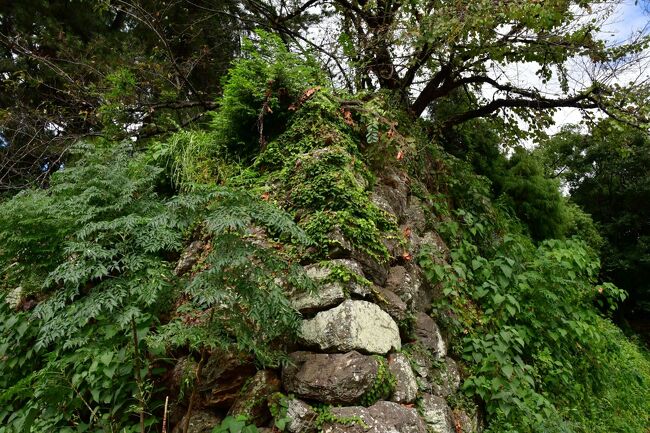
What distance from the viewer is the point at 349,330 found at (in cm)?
243

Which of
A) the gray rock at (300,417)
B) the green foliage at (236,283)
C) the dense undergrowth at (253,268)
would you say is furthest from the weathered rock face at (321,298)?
the gray rock at (300,417)

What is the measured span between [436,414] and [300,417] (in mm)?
866

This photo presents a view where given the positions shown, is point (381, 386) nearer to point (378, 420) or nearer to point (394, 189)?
point (378, 420)

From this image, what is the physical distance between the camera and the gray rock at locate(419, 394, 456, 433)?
243cm

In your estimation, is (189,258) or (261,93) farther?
(261,93)

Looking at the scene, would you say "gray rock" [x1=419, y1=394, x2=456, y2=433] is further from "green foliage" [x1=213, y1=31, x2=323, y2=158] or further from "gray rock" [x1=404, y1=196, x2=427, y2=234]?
"green foliage" [x1=213, y1=31, x2=323, y2=158]

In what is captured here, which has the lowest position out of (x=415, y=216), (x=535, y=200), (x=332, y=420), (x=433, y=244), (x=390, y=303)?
(x=332, y=420)

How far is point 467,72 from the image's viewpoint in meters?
5.48

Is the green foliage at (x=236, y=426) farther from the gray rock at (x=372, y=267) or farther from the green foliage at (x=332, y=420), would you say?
the gray rock at (x=372, y=267)

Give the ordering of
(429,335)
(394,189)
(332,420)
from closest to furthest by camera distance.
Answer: (332,420) < (429,335) < (394,189)

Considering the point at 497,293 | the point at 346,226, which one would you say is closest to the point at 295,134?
the point at 346,226

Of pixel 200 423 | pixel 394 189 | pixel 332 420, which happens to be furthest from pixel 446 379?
pixel 394 189

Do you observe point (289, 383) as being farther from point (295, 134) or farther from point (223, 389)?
point (295, 134)

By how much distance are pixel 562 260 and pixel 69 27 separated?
838cm
